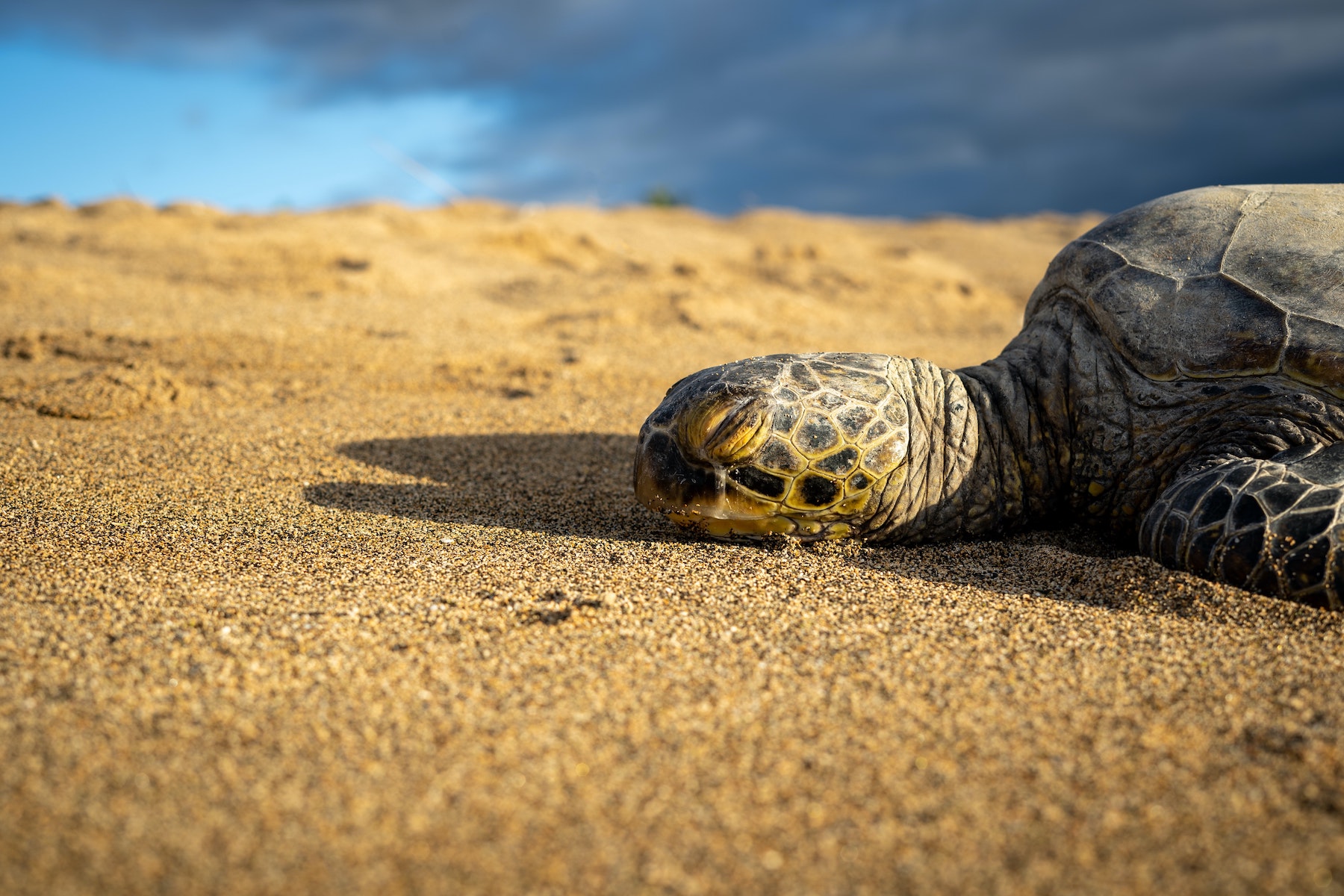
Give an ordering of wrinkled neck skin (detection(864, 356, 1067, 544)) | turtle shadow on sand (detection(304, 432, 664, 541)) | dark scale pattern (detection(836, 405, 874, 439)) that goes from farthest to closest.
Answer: turtle shadow on sand (detection(304, 432, 664, 541))
wrinkled neck skin (detection(864, 356, 1067, 544))
dark scale pattern (detection(836, 405, 874, 439))

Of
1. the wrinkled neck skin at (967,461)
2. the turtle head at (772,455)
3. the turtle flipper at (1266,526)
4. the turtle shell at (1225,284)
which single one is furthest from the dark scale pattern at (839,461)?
the turtle shell at (1225,284)

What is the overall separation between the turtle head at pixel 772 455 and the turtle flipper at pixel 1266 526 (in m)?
0.83

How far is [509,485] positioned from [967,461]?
6.01 feet

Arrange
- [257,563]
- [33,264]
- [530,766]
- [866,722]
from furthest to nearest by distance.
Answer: [33,264], [257,563], [866,722], [530,766]

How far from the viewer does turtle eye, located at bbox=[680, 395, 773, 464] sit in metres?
2.70

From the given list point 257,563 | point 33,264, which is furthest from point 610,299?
point 257,563

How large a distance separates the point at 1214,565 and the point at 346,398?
14.2 feet

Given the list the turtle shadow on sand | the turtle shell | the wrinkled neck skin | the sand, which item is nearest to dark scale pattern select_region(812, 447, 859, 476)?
the wrinkled neck skin

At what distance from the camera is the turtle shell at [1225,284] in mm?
2727

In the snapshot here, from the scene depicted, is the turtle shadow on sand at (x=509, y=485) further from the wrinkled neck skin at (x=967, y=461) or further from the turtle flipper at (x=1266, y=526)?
the turtle flipper at (x=1266, y=526)

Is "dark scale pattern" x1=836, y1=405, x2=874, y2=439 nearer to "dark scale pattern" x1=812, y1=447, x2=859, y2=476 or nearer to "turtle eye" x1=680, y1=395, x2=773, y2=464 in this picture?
"dark scale pattern" x1=812, y1=447, x2=859, y2=476

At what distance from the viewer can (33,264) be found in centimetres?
805

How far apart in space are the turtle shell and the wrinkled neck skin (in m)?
0.42

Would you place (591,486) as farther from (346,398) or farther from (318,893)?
(318,893)
